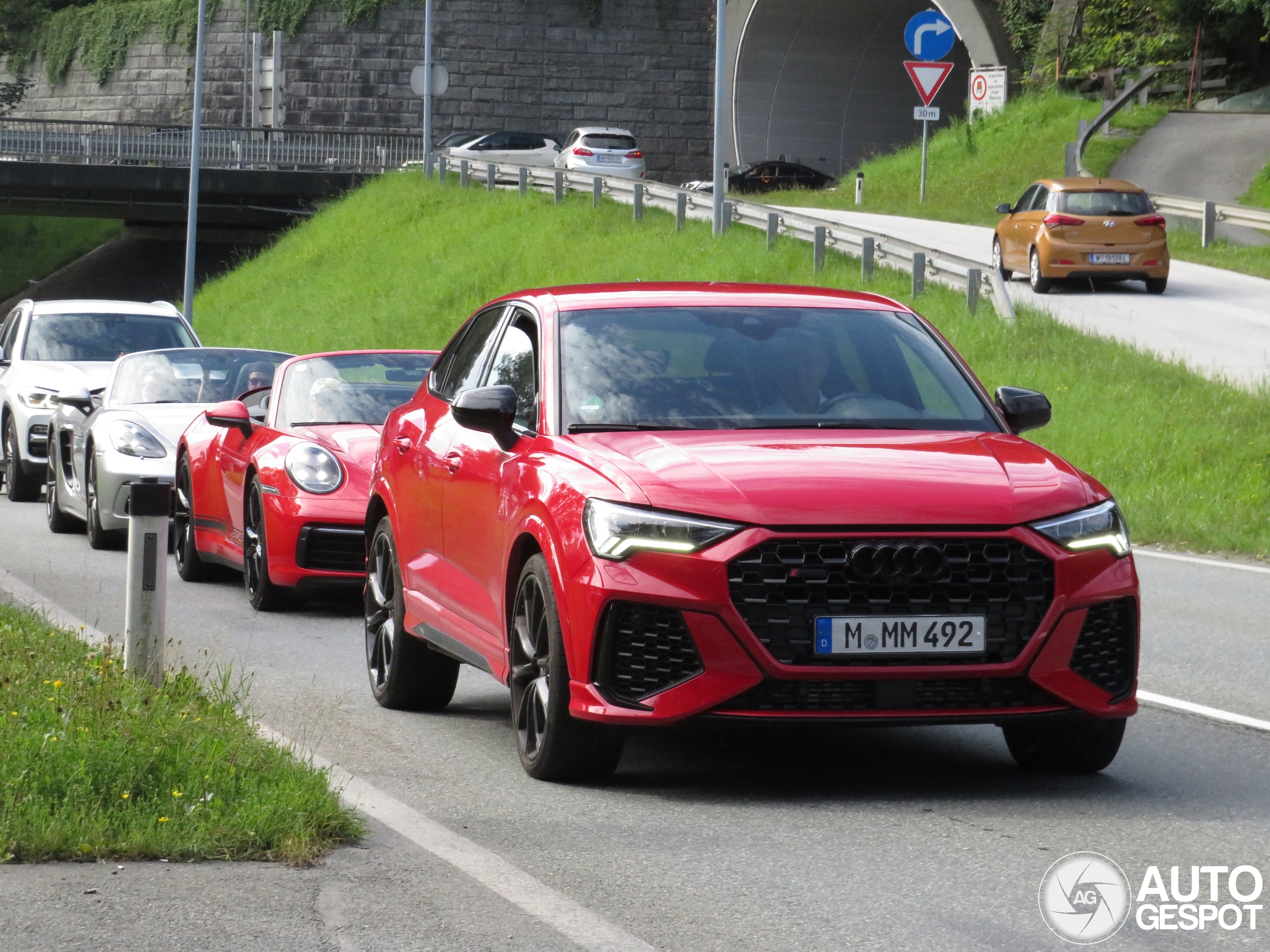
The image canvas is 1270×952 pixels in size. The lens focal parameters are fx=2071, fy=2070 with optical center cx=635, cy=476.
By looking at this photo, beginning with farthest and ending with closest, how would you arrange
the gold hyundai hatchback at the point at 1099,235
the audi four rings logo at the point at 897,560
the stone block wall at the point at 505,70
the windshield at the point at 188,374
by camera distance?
the stone block wall at the point at 505,70
the gold hyundai hatchback at the point at 1099,235
the windshield at the point at 188,374
the audi four rings logo at the point at 897,560

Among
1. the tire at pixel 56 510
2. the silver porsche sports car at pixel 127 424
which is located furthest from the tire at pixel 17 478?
the tire at pixel 56 510

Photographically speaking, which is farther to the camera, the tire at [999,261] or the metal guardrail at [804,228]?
the tire at [999,261]

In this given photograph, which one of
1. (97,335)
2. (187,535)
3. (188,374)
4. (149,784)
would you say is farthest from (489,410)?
(97,335)

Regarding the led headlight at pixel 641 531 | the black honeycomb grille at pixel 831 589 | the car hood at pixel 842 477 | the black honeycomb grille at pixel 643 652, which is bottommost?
the black honeycomb grille at pixel 643 652

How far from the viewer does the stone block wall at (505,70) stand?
234 feet

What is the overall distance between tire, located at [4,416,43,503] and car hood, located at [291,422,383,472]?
7.89 metres

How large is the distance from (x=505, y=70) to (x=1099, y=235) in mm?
46282

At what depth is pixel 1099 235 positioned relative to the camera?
1099 inches

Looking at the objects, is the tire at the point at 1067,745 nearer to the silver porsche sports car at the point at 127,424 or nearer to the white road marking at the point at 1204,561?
the white road marking at the point at 1204,561

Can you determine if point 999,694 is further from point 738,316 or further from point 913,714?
point 738,316

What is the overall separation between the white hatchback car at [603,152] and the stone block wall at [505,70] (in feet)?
48.1

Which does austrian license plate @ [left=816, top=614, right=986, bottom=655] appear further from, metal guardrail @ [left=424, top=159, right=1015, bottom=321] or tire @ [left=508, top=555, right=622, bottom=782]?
metal guardrail @ [left=424, top=159, right=1015, bottom=321]

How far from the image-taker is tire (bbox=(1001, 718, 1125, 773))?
21.5 ft

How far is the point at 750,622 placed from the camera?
5.93m
